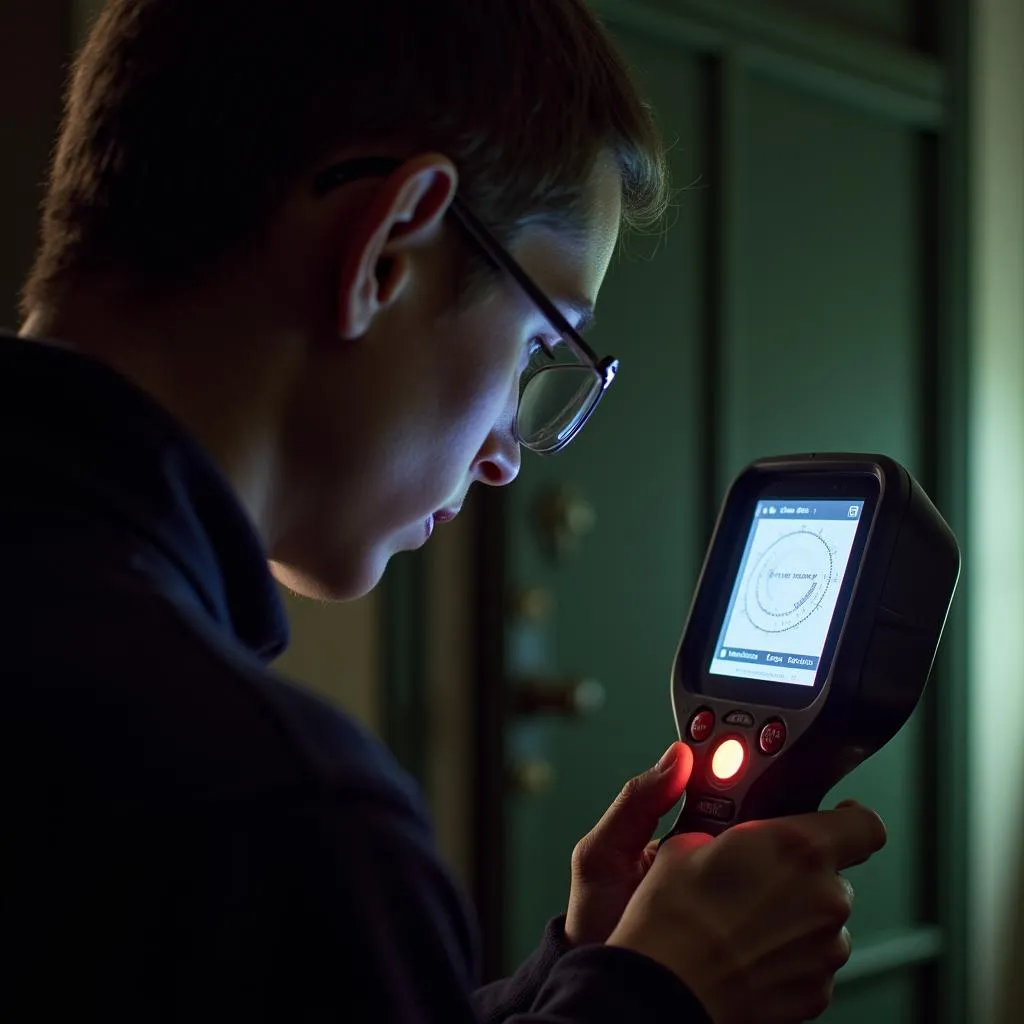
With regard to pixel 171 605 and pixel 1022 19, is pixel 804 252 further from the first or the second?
pixel 171 605

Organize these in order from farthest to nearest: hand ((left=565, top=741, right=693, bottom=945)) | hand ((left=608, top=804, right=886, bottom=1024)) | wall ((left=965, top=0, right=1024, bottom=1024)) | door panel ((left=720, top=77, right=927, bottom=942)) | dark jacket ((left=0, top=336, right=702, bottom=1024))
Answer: wall ((left=965, top=0, right=1024, bottom=1024)) → door panel ((left=720, top=77, right=927, bottom=942)) → hand ((left=565, top=741, right=693, bottom=945)) → hand ((left=608, top=804, right=886, bottom=1024)) → dark jacket ((left=0, top=336, right=702, bottom=1024))

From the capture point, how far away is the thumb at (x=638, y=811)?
2.80 feet

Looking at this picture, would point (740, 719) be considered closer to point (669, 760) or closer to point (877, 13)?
point (669, 760)

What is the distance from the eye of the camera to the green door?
190 centimetres

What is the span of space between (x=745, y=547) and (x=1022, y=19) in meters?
2.00

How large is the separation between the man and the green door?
37.8 inches

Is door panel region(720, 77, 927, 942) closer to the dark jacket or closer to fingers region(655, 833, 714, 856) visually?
fingers region(655, 833, 714, 856)

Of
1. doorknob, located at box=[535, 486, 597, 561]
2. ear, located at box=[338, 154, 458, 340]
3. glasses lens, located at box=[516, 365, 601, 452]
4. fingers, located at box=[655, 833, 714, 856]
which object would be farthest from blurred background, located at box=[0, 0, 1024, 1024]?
fingers, located at box=[655, 833, 714, 856]

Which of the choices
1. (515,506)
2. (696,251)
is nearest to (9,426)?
(515,506)

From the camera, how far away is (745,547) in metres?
0.97

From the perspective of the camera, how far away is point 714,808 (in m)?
0.84

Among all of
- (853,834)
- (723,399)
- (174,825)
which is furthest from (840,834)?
(723,399)

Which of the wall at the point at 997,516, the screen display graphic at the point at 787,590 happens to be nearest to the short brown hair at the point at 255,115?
the screen display graphic at the point at 787,590

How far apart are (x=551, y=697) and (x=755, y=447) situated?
563mm
